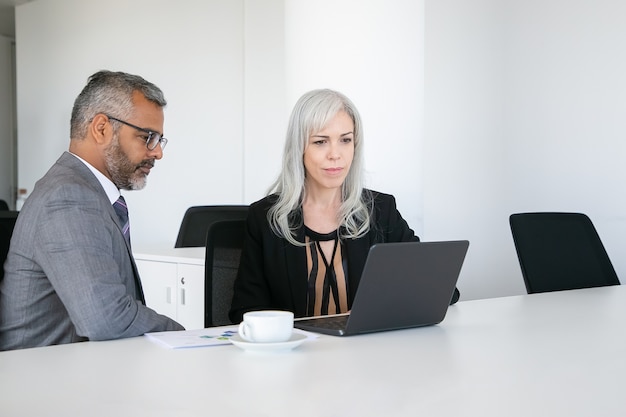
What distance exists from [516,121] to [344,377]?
3.29m

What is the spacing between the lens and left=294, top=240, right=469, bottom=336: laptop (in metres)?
1.65

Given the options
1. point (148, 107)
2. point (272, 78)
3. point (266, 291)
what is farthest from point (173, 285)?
point (272, 78)

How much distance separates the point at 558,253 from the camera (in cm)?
304

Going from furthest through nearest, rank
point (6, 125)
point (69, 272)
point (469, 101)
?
point (6, 125) → point (469, 101) → point (69, 272)

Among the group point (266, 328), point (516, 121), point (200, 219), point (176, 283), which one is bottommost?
point (176, 283)

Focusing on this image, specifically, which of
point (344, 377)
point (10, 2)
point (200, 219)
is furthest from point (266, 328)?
point (10, 2)

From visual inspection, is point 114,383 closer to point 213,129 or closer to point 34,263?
point 34,263

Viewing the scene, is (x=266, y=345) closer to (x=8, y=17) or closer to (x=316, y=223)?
(x=316, y=223)

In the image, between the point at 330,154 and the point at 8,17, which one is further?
the point at 8,17

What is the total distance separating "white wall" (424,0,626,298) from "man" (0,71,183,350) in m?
1.97

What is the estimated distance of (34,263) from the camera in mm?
1824

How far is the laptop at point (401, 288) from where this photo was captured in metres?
1.65

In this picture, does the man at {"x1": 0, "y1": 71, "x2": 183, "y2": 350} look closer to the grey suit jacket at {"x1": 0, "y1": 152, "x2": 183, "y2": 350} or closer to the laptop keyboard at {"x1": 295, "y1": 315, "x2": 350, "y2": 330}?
the grey suit jacket at {"x1": 0, "y1": 152, "x2": 183, "y2": 350}

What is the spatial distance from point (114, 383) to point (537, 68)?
3524 mm
